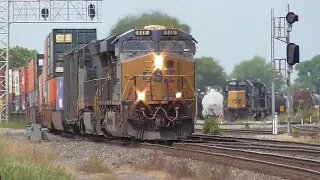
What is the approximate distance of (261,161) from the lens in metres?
13.6

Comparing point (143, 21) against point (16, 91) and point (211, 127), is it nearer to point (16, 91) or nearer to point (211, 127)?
point (16, 91)

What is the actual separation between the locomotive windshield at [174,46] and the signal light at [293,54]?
466 cm

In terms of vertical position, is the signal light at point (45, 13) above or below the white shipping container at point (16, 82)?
above

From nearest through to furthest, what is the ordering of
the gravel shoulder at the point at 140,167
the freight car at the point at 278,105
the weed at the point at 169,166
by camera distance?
the gravel shoulder at the point at 140,167 → the weed at the point at 169,166 → the freight car at the point at 278,105

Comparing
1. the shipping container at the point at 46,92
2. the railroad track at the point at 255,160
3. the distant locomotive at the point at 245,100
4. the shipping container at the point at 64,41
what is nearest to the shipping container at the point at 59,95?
the shipping container at the point at 64,41

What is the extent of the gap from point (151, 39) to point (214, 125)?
856 centimetres

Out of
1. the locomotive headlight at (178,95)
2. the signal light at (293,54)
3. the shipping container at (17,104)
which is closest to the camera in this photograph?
the locomotive headlight at (178,95)

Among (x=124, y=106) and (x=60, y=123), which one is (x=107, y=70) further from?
(x=60, y=123)

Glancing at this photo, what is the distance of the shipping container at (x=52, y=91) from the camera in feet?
97.2

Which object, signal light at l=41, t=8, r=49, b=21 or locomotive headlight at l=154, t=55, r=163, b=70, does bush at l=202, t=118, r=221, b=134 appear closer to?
locomotive headlight at l=154, t=55, r=163, b=70

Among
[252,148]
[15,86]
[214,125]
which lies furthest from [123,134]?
[15,86]

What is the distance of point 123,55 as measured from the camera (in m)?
19.5

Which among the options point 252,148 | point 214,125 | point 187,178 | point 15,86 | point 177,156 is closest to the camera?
point 187,178

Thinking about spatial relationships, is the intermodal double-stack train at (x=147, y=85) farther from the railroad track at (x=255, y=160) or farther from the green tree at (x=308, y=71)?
the green tree at (x=308, y=71)
